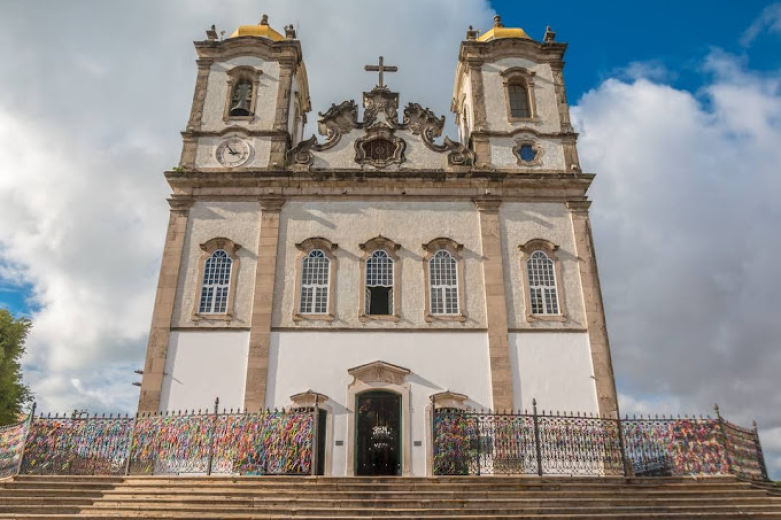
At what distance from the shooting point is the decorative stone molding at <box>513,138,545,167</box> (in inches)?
789

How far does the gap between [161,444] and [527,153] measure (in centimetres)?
1445

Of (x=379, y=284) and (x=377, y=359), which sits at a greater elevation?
(x=379, y=284)

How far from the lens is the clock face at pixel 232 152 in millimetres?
19922

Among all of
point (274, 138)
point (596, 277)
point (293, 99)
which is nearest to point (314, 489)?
point (596, 277)

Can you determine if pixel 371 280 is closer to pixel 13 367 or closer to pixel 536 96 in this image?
pixel 536 96

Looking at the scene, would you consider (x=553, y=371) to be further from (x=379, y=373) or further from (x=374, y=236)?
(x=374, y=236)

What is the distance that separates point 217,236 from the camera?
60.7ft

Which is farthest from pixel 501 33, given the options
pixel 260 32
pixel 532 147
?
pixel 260 32

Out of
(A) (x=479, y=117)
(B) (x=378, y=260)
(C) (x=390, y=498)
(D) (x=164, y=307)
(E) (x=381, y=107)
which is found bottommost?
(C) (x=390, y=498)

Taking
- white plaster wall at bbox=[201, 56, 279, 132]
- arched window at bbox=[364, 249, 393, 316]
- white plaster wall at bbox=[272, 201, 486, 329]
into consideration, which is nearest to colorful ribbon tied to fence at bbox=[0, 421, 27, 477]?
white plaster wall at bbox=[272, 201, 486, 329]

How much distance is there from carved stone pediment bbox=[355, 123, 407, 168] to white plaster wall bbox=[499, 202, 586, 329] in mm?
4040

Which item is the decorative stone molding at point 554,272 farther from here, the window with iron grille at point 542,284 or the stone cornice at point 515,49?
the stone cornice at point 515,49

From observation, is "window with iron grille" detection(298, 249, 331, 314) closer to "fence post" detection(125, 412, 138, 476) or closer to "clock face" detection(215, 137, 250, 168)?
"clock face" detection(215, 137, 250, 168)

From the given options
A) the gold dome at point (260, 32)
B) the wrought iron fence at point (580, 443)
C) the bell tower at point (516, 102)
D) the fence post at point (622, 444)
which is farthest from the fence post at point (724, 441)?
the gold dome at point (260, 32)
